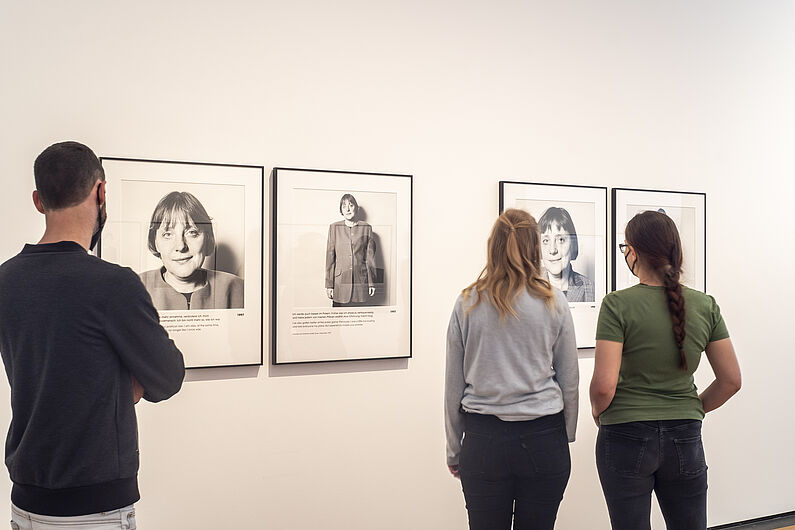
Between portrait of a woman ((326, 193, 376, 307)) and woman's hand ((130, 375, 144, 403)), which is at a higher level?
portrait of a woman ((326, 193, 376, 307))

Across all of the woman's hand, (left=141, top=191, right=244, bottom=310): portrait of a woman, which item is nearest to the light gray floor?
(left=141, top=191, right=244, bottom=310): portrait of a woman

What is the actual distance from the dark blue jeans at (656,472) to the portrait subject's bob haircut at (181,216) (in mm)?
1685

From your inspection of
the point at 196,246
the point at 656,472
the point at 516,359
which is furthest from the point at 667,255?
the point at 196,246

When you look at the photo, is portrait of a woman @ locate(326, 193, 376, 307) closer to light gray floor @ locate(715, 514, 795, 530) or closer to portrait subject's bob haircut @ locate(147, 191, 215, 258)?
portrait subject's bob haircut @ locate(147, 191, 215, 258)

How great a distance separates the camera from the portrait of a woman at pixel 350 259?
116 inches

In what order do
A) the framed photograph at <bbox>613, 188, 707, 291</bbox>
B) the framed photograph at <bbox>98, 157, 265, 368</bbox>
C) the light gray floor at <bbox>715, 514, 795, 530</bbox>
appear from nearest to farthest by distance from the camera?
the framed photograph at <bbox>98, 157, 265, 368</bbox>
the framed photograph at <bbox>613, 188, 707, 291</bbox>
the light gray floor at <bbox>715, 514, 795, 530</bbox>

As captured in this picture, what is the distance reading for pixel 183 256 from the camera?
2.71 meters

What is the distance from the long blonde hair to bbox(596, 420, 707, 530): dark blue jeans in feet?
1.71

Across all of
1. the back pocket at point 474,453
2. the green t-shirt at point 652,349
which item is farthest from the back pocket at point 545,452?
the green t-shirt at point 652,349

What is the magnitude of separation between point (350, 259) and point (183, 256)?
698mm

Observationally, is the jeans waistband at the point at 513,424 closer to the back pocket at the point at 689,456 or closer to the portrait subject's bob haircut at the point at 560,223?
the back pocket at the point at 689,456

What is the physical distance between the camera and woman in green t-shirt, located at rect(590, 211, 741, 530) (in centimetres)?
221

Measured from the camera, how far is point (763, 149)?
13.0ft

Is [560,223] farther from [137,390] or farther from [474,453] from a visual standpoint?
[137,390]
